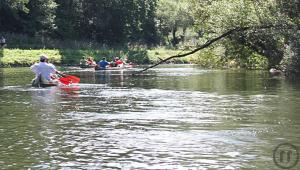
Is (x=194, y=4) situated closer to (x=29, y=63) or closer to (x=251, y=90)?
(x=251, y=90)

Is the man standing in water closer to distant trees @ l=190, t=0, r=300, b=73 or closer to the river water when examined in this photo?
the river water

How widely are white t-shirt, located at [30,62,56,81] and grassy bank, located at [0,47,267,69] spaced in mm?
6915

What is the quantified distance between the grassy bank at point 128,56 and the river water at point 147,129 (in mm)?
10585

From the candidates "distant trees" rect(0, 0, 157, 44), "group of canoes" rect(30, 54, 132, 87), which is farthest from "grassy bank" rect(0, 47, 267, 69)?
"distant trees" rect(0, 0, 157, 44)

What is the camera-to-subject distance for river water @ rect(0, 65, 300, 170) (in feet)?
43.2

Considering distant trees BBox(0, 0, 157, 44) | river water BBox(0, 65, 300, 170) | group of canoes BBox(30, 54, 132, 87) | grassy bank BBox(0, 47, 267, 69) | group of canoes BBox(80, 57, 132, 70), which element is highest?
distant trees BBox(0, 0, 157, 44)

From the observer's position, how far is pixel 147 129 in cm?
1761

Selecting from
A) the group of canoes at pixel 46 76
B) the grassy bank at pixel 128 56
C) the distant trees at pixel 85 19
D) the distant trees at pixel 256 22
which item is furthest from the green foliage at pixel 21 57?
the group of canoes at pixel 46 76

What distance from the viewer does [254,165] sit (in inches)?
496

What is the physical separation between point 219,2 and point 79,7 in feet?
180

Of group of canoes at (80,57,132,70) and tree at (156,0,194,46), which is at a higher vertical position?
tree at (156,0,194,46)

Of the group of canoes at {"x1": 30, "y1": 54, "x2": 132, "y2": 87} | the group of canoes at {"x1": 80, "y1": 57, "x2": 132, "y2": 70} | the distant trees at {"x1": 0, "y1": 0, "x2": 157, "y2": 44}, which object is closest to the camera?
the group of canoes at {"x1": 30, "y1": 54, "x2": 132, "y2": 87}

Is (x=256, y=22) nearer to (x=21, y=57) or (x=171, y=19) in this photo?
(x=21, y=57)

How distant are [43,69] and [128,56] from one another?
5113 cm
